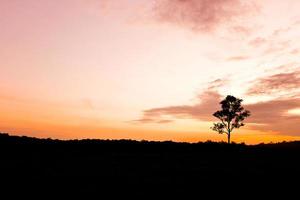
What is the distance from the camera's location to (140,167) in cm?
3198

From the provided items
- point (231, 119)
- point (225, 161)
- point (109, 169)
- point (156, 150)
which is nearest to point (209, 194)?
point (109, 169)

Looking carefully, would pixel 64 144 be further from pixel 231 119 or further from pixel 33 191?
pixel 231 119

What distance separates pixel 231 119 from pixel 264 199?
5907 cm

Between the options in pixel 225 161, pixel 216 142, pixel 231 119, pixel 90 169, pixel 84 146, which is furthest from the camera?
pixel 231 119

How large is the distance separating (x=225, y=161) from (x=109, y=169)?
1161 cm

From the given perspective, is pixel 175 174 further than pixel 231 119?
No

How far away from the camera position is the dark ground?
80.0ft

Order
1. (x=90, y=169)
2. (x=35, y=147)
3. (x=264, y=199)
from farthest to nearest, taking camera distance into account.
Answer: (x=35, y=147), (x=90, y=169), (x=264, y=199)

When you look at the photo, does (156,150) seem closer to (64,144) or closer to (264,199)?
(64,144)

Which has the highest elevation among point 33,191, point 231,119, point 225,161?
point 231,119

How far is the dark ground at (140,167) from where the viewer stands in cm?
2439

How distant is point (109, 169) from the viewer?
30.4 metres

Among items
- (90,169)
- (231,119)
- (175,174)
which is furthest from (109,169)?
(231,119)

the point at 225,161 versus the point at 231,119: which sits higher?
the point at 231,119
